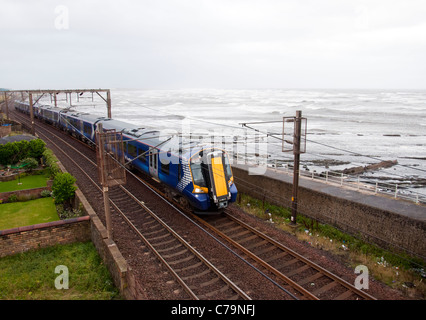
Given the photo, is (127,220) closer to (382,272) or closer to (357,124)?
(382,272)

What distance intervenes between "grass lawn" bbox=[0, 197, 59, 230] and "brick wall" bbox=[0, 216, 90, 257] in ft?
8.40

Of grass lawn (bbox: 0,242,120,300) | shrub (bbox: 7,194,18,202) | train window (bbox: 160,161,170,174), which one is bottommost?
grass lawn (bbox: 0,242,120,300)

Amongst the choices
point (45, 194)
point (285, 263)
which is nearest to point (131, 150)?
point (45, 194)

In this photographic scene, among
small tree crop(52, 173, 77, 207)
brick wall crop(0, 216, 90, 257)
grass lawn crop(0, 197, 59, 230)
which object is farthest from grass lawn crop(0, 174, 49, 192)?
brick wall crop(0, 216, 90, 257)

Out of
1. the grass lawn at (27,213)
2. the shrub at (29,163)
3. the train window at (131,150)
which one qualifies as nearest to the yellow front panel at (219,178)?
the train window at (131,150)

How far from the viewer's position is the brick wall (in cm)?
1202

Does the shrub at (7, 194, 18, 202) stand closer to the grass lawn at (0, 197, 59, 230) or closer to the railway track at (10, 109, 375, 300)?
the grass lawn at (0, 197, 59, 230)

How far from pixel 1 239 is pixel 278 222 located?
37.3 ft

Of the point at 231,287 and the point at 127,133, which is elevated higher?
the point at 127,133

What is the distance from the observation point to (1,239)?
1190 centimetres

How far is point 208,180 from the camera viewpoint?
13719 millimetres

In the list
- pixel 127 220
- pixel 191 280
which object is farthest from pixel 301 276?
pixel 127 220

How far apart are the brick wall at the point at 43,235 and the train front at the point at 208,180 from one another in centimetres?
480

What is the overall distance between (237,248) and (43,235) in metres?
7.65
